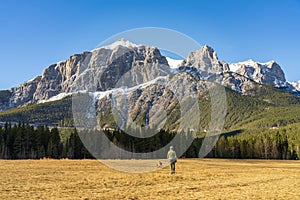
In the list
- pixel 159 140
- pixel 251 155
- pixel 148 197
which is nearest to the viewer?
pixel 148 197

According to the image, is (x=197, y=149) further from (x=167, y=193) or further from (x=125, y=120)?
(x=167, y=193)

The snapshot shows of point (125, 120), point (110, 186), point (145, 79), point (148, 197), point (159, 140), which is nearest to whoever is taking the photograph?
point (148, 197)

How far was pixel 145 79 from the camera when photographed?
109 feet

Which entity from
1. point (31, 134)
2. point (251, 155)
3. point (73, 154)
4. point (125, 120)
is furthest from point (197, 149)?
point (125, 120)

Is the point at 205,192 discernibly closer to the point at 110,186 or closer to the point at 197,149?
the point at 110,186

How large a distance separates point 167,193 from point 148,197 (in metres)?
1.94

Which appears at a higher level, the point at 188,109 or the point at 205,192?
the point at 188,109

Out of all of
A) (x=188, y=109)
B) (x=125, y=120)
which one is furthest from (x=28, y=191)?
(x=125, y=120)

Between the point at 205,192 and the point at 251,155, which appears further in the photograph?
the point at 251,155

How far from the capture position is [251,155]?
12975cm

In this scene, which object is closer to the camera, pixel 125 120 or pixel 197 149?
pixel 125 120

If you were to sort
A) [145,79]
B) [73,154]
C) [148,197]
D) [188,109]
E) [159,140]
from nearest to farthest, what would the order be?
1. [148,197]
2. [188,109]
3. [145,79]
4. [159,140]
5. [73,154]

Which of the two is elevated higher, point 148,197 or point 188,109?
point 188,109

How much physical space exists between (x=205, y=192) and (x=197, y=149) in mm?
103265
